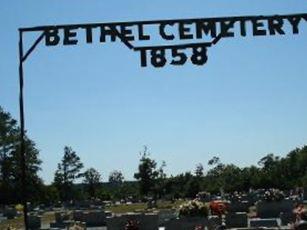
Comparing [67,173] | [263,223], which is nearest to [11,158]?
[67,173]

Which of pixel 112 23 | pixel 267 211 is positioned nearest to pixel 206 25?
pixel 112 23

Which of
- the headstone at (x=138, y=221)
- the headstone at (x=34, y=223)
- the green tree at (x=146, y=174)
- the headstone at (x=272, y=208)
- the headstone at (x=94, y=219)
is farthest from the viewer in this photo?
the green tree at (x=146, y=174)

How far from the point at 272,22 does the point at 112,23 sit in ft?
9.73

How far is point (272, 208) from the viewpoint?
3528 cm

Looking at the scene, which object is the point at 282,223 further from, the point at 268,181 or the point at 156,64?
the point at 268,181

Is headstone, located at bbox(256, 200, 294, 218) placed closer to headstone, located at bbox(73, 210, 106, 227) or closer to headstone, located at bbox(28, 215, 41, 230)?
headstone, located at bbox(73, 210, 106, 227)

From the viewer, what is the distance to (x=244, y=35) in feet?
42.7

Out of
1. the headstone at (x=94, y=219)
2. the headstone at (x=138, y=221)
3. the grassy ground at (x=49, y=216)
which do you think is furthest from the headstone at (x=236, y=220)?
the grassy ground at (x=49, y=216)

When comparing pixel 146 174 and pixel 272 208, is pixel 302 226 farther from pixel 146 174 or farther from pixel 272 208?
pixel 146 174

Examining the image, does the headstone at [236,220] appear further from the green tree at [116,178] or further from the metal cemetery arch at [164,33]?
the green tree at [116,178]

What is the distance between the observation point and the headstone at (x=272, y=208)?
34812 mm

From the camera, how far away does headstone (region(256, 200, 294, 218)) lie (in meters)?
34.8

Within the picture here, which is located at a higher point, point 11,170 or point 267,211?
point 11,170

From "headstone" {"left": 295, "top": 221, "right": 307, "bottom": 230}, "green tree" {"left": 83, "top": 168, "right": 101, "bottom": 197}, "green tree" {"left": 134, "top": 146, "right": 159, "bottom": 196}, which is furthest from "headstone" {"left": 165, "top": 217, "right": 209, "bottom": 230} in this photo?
"green tree" {"left": 83, "top": 168, "right": 101, "bottom": 197}
